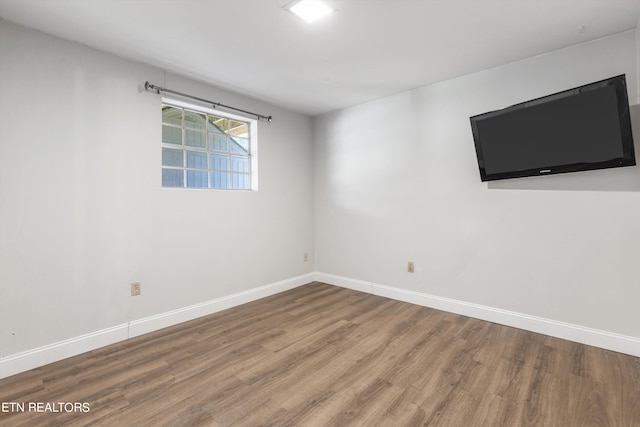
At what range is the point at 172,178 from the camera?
2.95 m

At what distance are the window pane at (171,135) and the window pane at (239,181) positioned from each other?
2.32 feet

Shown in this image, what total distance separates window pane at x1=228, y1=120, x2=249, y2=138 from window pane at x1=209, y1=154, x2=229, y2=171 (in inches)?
13.7

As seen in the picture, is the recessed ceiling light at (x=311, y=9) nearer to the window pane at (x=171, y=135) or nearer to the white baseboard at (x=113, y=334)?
the window pane at (x=171, y=135)

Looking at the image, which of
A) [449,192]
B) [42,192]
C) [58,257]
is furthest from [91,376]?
[449,192]

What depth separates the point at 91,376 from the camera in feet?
6.44

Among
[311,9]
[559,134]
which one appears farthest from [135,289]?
[559,134]

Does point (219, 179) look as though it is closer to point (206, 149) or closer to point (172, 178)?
point (206, 149)

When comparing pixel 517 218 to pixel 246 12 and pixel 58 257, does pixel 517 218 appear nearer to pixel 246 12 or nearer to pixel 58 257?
pixel 246 12

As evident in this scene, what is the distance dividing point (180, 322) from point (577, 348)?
133 inches

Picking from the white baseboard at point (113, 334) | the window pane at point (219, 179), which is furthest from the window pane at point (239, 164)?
the white baseboard at point (113, 334)

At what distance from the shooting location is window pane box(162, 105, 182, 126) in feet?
9.59

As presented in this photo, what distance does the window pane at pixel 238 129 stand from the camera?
3.53 metres

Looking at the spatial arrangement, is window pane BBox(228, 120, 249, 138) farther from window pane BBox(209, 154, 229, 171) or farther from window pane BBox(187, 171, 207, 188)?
window pane BBox(187, 171, 207, 188)

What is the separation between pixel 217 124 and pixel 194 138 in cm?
40
